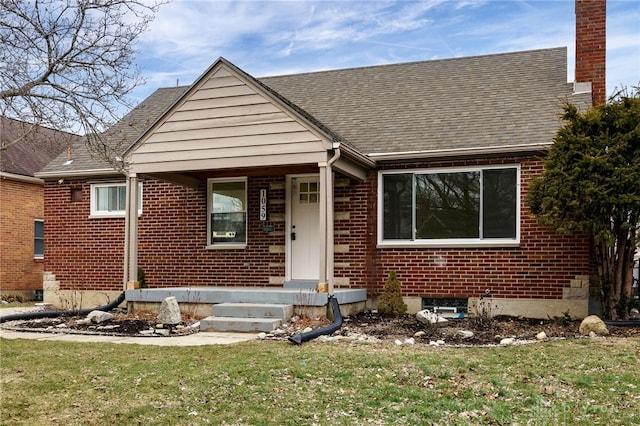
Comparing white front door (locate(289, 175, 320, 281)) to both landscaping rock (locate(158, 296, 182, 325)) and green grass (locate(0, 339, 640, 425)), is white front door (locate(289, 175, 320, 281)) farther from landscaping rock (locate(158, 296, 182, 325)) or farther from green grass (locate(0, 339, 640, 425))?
green grass (locate(0, 339, 640, 425))

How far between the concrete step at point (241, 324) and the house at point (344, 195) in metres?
1.29

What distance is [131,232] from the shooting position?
11.8m

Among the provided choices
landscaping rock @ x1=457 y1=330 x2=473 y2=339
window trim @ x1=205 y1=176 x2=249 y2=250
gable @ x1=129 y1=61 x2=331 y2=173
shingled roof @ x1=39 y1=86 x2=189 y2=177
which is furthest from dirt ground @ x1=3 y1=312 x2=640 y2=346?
shingled roof @ x1=39 y1=86 x2=189 y2=177

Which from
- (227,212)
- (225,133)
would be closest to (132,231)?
(227,212)

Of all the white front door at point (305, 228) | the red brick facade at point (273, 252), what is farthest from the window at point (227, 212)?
the white front door at point (305, 228)

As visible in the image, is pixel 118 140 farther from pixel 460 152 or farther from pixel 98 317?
pixel 460 152

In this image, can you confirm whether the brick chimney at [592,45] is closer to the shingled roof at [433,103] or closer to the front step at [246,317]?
the shingled roof at [433,103]

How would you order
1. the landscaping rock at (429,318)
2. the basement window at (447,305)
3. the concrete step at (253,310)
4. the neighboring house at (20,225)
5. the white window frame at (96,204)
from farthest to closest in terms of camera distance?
the neighboring house at (20,225) → the white window frame at (96,204) → the basement window at (447,305) → the landscaping rock at (429,318) → the concrete step at (253,310)

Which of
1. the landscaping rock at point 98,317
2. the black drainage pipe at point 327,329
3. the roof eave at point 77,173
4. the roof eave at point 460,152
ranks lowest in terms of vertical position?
the landscaping rock at point 98,317

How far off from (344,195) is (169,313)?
404 centimetres

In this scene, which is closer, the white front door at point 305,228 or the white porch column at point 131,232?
the white porch column at point 131,232

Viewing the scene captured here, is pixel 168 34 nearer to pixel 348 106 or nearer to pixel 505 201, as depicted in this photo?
pixel 348 106

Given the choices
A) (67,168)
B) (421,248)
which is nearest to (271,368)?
(421,248)

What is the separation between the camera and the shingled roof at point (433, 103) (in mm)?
11742
